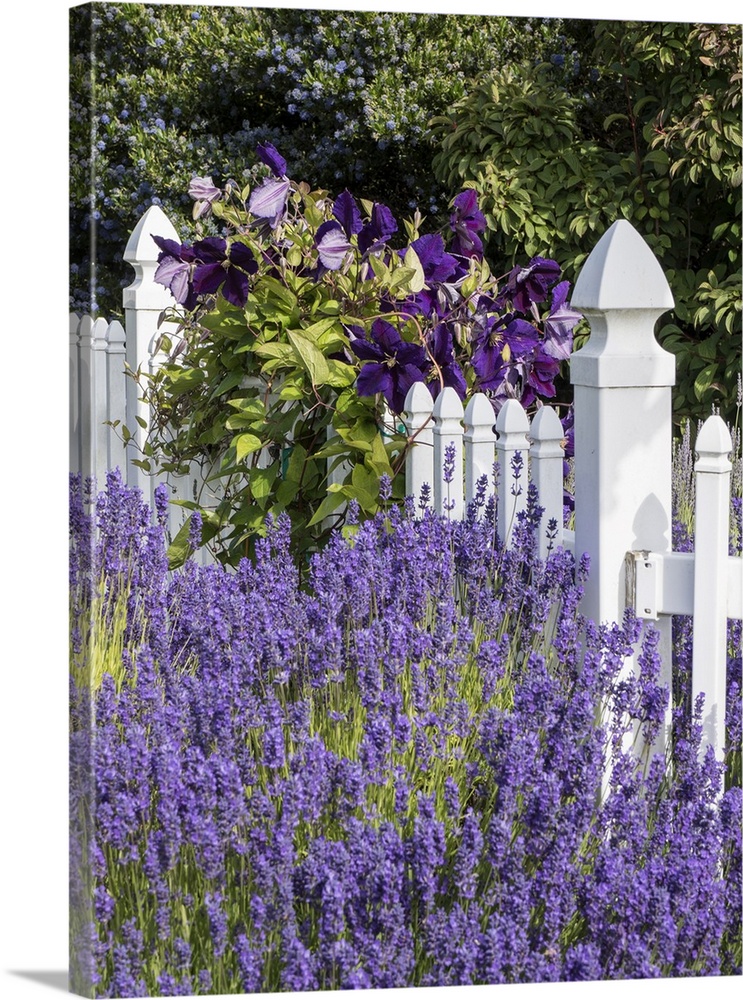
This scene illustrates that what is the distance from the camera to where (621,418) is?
2.42m

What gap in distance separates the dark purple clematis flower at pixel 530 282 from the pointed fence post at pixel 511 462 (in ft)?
1.54

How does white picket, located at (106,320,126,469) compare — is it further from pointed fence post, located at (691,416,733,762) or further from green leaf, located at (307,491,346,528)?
pointed fence post, located at (691,416,733,762)

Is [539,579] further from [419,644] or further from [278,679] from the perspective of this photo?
[278,679]

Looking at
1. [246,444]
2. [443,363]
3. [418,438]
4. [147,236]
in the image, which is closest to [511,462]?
[418,438]

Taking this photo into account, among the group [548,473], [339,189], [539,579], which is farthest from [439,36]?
[539,579]

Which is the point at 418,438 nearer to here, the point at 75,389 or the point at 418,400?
the point at 418,400

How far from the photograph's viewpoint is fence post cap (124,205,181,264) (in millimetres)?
2572

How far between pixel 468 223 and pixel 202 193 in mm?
620

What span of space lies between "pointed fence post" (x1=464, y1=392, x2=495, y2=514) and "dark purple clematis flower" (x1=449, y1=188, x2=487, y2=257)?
0.53 metres

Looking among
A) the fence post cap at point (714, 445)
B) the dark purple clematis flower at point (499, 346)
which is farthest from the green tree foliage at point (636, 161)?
the fence post cap at point (714, 445)

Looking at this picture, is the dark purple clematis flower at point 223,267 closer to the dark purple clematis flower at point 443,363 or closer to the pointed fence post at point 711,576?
the dark purple clematis flower at point 443,363

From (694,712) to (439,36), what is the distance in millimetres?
1632

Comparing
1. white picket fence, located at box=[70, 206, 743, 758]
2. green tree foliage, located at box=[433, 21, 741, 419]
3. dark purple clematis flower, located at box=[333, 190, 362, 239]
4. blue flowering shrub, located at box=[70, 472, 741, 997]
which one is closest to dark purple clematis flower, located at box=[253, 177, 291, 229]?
dark purple clematis flower, located at box=[333, 190, 362, 239]

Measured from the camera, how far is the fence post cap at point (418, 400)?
280 cm
